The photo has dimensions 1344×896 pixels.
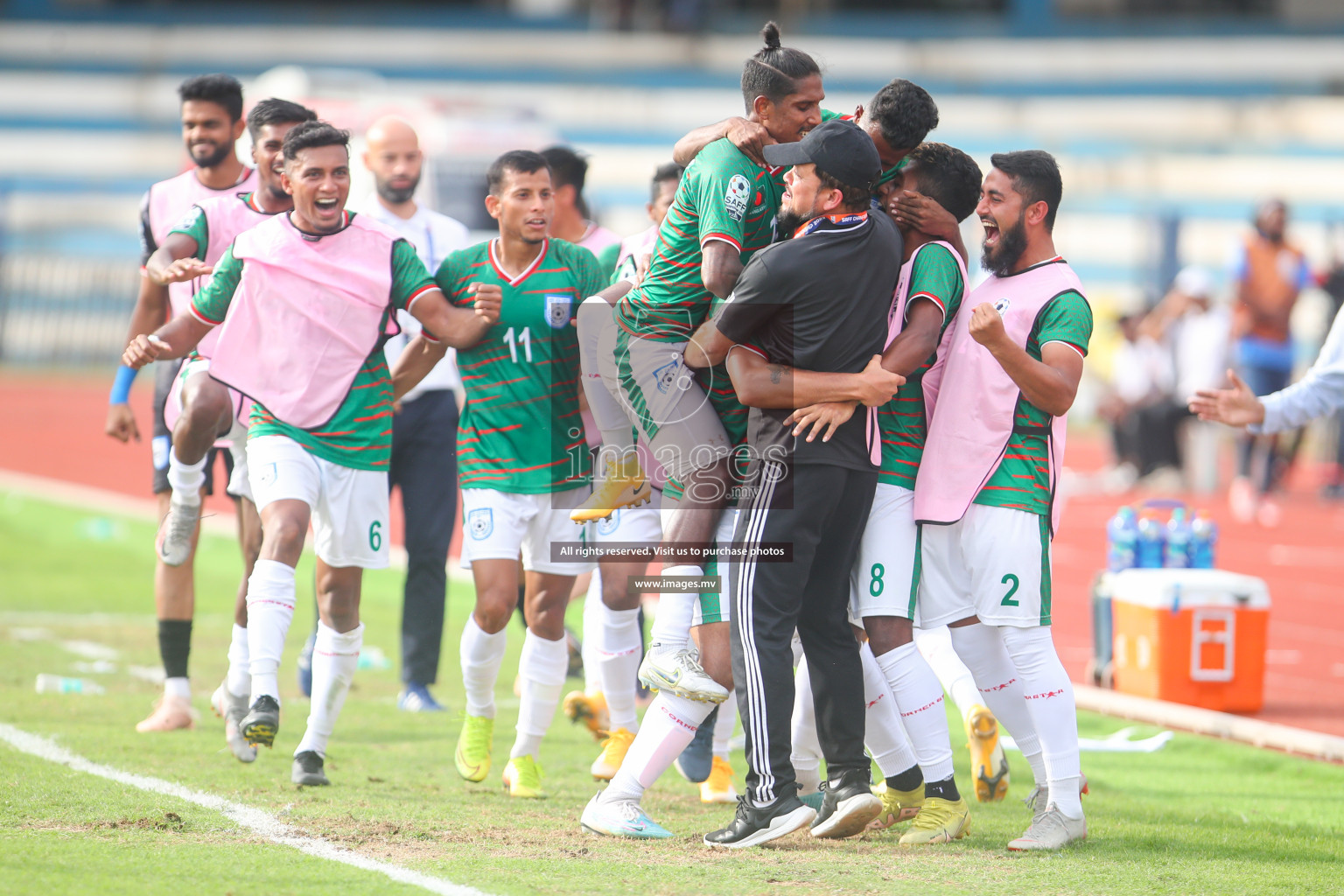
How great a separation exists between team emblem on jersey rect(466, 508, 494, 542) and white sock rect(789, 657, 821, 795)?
1.25 metres

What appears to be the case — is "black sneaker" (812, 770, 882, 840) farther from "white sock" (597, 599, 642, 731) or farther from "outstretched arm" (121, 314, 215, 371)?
"outstretched arm" (121, 314, 215, 371)

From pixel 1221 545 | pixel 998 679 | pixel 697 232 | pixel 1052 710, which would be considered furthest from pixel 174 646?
pixel 1221 545

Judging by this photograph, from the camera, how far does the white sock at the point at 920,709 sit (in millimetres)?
5180

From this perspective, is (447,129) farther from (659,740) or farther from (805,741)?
(659,740)

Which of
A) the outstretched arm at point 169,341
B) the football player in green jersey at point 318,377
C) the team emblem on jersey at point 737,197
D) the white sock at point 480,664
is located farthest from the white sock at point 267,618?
the team emblem on jersey at point 737,197

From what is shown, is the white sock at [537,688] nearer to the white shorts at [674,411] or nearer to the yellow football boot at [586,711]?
the yellow football boot at [586,711]

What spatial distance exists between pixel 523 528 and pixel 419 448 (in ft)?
6.08

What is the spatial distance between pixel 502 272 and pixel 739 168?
1337 millimetres

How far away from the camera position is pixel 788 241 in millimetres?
4836

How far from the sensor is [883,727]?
529 centimetres

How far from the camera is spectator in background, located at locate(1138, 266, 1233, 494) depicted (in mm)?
16688

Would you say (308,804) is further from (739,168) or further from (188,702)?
(739,168)

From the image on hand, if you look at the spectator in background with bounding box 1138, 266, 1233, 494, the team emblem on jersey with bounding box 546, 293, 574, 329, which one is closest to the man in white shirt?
the team emblem on jersey with bounding box 546, 293, 574, 329

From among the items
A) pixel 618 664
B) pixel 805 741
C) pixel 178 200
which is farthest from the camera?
pixel 178 200
